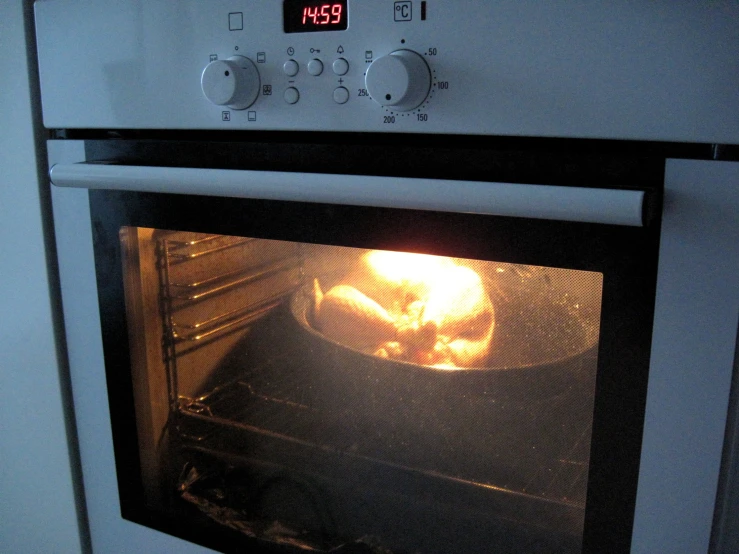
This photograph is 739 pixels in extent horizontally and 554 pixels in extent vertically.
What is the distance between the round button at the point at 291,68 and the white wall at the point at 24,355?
0.35 metres

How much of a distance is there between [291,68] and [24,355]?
524 millimetres

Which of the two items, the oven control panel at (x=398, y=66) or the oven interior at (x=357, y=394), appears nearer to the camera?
the oven control panel at (x=398, y=66)

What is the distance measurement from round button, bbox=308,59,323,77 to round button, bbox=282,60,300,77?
0.01 m

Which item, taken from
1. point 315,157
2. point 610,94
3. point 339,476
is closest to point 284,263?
point 315,157

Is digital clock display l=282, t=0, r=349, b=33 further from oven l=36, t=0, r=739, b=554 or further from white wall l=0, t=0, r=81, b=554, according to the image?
white wall l=0, t=0, r=81, b=554

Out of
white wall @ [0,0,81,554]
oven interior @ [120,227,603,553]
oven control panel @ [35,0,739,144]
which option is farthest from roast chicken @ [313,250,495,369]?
white wall @ [0,0,81,554]

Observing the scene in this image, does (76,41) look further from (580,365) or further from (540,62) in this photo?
(580,365)

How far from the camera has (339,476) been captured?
0.72 metres

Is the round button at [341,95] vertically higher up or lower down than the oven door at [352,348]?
higher up

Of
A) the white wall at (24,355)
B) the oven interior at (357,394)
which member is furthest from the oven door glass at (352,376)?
the white wall at (24,355)

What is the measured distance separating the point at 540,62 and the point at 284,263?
31cm

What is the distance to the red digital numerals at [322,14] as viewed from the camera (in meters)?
0.57

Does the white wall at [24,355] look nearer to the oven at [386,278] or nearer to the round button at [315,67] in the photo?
the oven at [386,278]

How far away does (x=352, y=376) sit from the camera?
686 mm
